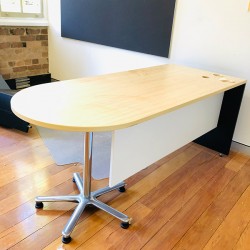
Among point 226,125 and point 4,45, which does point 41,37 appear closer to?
point 4,45

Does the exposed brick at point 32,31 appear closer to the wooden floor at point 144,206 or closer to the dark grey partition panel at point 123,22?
the dark grey partition panel at point 123,22

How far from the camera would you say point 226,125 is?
249 cm

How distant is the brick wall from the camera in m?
3.54

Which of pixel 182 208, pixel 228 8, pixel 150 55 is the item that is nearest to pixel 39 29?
pixel 150 55

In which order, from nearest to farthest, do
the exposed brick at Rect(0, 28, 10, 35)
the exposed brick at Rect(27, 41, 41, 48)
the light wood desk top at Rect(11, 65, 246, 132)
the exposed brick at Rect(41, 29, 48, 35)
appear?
the light wood desk top at Rect(11, 65, 246, 132) < the exposed brick at Rect(0, 28, 10, 35) < the exposed brick at Rect(27, 41, 41, 48) < the exposed brick at Rect(41, 29, 48, 35)

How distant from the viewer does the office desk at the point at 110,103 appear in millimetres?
1229

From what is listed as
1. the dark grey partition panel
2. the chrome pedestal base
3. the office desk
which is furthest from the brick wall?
the chrome pedestal base

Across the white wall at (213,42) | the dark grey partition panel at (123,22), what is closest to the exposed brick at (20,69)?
the dark grey partition panel at (123,22)

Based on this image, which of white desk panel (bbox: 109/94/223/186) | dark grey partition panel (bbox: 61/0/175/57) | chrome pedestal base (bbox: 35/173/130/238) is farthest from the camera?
dark grey partition panel (bbox: 61/0/175/57)

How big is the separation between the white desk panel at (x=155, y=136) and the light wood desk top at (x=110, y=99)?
5.5 inches

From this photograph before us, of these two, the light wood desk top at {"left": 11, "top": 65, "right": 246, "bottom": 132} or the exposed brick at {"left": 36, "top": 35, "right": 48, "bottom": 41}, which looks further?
the exposed brick at {"left": 36, "top": 35, "right": 48, "bottom": 41}

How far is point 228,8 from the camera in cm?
233

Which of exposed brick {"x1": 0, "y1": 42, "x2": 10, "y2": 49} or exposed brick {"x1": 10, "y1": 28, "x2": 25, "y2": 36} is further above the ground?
exposed brick {"x1": 10, "y1": 28, "x2": 25, "y2": 36}

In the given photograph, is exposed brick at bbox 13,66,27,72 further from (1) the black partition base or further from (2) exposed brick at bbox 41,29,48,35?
(1) the black partition base
